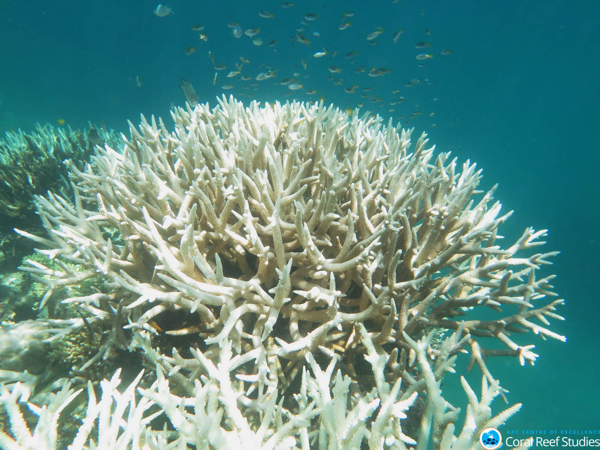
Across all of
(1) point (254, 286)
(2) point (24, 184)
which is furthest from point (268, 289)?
(2) point (24, 184)

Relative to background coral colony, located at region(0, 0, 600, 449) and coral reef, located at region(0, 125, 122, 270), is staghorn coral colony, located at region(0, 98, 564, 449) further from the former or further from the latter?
coral reef, located at region(0, 125, 122, 270)

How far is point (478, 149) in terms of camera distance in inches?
1660

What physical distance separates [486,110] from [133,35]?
6160cm

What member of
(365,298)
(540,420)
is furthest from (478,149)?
(365,298)

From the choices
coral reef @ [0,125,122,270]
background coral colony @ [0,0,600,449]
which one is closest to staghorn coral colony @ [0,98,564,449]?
background coral colony @ [0,0,600,449]

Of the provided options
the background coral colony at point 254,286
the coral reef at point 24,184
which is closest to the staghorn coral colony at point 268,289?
the background coral colony at point 254,286

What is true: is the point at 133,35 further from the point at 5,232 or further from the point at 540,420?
the point at 540,420

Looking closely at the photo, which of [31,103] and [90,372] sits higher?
[31,103]

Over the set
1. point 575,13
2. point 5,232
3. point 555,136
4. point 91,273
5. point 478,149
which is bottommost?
point 91,273
